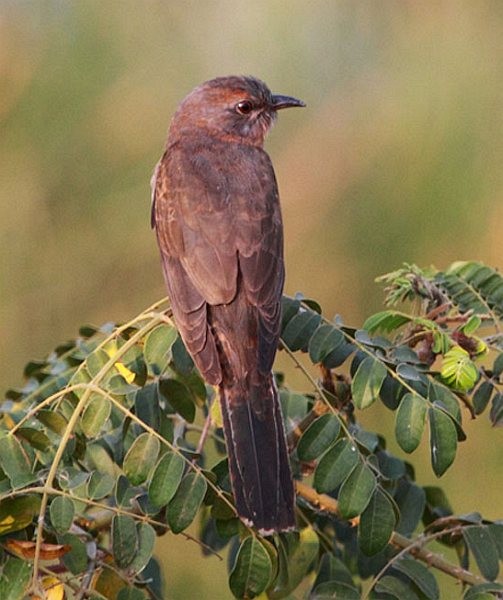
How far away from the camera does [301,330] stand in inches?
117

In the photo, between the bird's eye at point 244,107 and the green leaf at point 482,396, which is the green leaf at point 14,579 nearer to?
the green leaf at point 482,396

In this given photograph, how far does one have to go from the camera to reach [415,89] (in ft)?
13.4

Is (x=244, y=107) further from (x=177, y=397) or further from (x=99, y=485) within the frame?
(x=99, y=485)

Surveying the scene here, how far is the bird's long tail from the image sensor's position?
2.58 m

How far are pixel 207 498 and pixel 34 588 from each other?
50 cm

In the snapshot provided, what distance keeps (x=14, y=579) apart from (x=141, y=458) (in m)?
0.39

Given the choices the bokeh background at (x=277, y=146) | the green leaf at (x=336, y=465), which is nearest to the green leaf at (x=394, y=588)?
the green leaf at (x=336, y=465)

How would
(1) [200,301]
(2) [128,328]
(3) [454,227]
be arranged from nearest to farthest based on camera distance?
(2) [128,328] → (1) [200,301] → (3) [454,227]

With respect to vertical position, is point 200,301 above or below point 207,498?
above

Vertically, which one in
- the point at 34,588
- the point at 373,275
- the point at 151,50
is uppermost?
the point at 151,50

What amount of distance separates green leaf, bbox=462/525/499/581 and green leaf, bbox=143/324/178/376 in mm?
802

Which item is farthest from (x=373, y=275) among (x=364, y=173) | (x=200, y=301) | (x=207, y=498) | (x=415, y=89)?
(x=207, y=498)

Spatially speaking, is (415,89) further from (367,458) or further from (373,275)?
(367,458)

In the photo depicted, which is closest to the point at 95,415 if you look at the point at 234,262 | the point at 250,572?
the point at 250,572
